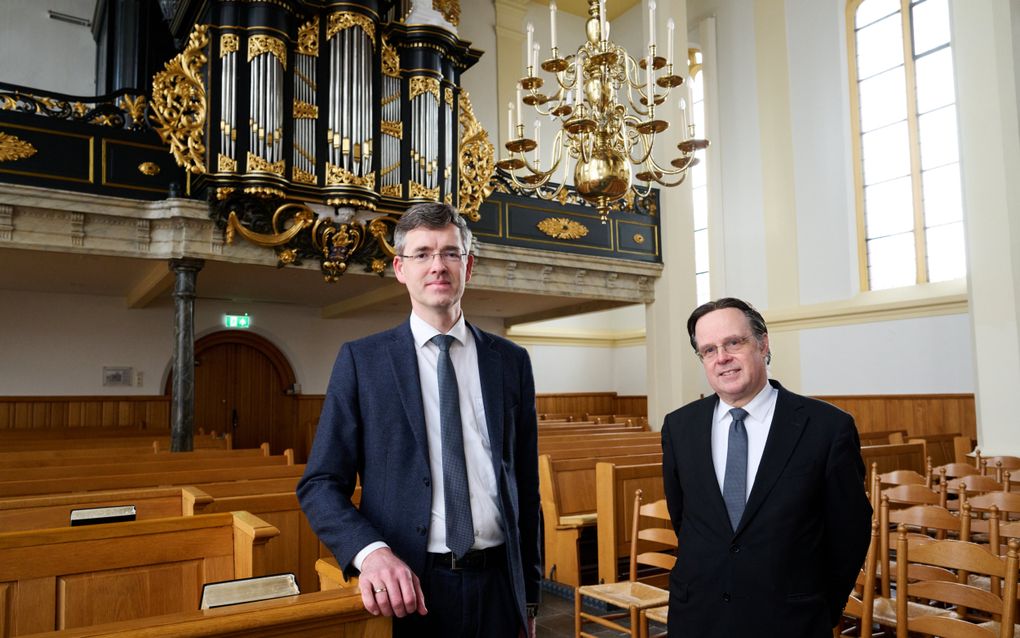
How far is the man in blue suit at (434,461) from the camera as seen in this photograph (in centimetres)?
174

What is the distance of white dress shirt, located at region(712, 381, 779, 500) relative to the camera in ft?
7.40

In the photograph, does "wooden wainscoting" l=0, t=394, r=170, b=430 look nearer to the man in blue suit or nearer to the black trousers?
the man in blue suit

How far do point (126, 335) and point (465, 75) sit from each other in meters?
7.25

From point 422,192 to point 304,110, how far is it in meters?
1.53

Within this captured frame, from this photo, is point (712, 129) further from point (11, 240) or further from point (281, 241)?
point (11, 240)

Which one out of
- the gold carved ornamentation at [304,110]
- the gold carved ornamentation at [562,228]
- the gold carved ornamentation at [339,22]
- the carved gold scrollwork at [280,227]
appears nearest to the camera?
the carved gold scrollwork at [280,227]

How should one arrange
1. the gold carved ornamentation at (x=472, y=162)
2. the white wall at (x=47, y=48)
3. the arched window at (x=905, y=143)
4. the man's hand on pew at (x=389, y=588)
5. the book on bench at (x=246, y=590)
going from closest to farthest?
1. the man's hand on pew at (x=389, y=588)
2. the book on bench at (x=246, y=590)
3. the gold carved ornamentation at (x=472, y=162)
4. the white wall at (x=47, y=48)
5. the arched window at (x=905, y=143)

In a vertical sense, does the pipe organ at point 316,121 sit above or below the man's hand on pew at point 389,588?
above

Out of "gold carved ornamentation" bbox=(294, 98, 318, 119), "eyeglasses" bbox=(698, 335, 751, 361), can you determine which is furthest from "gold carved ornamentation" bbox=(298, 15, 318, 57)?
"eyeglasses" bbox=(698, 335, 751, 361)

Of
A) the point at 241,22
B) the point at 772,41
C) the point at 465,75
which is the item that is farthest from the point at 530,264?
the point at 772,41

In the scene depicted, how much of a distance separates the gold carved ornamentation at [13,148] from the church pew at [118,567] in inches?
219

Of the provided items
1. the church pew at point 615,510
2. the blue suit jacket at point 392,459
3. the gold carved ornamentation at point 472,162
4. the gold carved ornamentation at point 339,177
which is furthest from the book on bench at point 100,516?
the gold carved ornamentation at point 472,162

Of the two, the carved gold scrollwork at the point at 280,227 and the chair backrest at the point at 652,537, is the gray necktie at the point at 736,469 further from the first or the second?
the carved gold scrollwork at the point at 280,227

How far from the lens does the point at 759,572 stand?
6.97 ft
